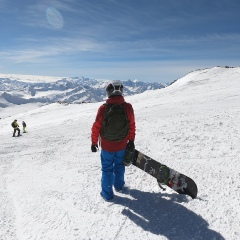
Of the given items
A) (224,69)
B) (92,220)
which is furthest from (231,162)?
(224,69)

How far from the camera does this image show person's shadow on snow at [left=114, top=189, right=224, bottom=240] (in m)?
4.98

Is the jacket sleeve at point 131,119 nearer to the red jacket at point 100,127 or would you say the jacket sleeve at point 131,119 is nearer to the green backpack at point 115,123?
the red jacket at point 100,127

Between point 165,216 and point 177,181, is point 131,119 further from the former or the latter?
point 165,216

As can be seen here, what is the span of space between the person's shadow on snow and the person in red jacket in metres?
0.50

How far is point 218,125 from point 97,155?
544 cm

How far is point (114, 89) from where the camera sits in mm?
6094

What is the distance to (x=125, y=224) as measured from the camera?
17.7 ft

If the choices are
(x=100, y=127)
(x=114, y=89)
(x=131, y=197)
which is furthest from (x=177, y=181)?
(x=114, y=89)

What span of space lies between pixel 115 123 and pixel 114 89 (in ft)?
2.54

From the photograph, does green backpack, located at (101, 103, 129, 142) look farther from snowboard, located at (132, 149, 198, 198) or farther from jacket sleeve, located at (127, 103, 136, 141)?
snowboard, located at (132, 149, 198, 198)

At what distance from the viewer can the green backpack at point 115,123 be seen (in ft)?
19.6

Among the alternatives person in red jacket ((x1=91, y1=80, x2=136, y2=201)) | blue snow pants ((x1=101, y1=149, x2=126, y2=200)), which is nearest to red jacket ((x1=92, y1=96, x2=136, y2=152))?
person in red jacket ((x1=91, y1=80, x2=136, y2=201))

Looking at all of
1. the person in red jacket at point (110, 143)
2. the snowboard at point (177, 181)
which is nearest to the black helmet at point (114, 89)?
the person in red jacket at point (110, 143)

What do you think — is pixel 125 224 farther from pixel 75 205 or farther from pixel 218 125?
pixel 218 125
